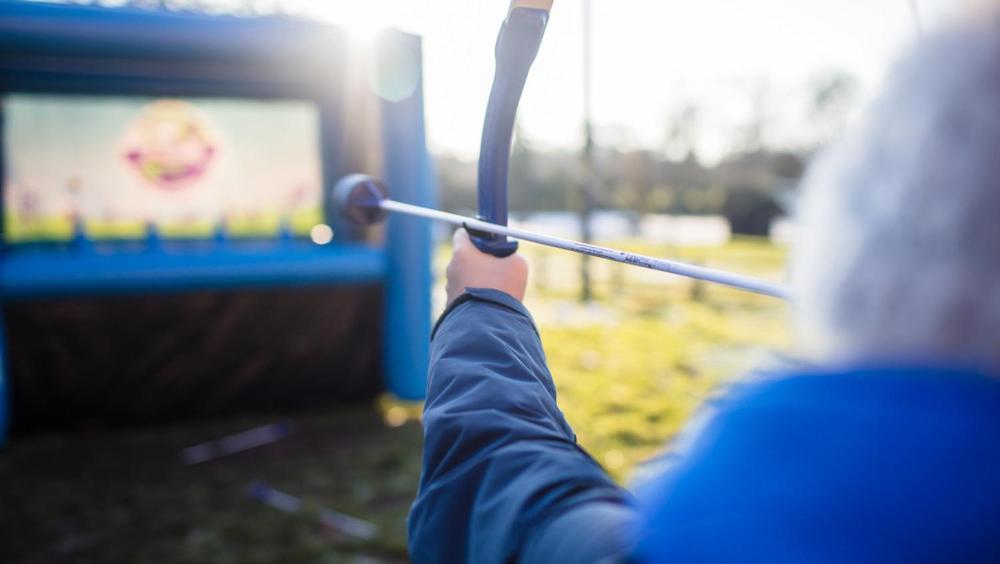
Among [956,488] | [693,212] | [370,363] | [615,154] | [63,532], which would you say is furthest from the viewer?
[693,212]

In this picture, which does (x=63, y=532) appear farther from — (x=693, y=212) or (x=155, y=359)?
(x=693, y=212)

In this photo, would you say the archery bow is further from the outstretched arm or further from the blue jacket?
the blue jacket

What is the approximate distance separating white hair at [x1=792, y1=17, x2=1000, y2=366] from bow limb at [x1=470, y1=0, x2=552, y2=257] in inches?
22.4

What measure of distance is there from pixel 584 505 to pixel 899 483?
0.23 metres

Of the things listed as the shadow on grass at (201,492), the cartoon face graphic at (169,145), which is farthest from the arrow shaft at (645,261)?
the cartoon face graphic at (169,145)

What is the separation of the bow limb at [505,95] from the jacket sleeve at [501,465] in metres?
0.24

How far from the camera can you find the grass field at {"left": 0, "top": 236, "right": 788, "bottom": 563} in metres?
2.13

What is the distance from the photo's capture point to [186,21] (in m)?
2.69

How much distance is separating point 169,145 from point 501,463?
3.26m

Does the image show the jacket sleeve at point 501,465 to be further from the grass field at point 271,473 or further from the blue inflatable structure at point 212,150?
the blue inflatable structure at point 212,150

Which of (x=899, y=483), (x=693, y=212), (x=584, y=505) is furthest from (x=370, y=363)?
(x=693, y=212)

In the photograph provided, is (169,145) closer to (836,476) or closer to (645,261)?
(645,261)

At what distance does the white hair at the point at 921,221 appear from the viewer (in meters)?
0.31

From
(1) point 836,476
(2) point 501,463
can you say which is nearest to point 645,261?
(2) point 501,463
